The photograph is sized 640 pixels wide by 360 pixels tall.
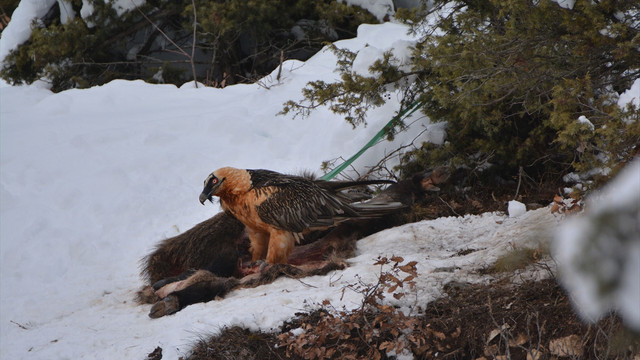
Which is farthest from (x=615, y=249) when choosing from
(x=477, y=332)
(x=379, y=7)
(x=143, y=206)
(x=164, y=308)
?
(x=379, y=7)

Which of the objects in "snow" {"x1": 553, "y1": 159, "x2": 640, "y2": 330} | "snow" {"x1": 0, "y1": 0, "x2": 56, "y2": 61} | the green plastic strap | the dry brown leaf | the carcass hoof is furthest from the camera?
"snow" {"x1": 0, "y1": 0, "x2": 56, "y2": 61}

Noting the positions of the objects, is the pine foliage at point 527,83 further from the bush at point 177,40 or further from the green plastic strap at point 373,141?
the bush at point 177,40

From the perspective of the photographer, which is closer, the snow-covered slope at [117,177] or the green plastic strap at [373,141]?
the snow-covered slope at [117,177]

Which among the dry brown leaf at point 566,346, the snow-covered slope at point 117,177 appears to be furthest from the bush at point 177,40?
the dry brown leaf at point 566,346

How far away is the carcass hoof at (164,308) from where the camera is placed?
451 centimetres

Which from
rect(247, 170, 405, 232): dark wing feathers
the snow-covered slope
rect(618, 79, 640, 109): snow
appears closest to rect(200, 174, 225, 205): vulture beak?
rect(247, 170, 405, 232): dark wing feathers

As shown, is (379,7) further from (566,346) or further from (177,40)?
(566,346)

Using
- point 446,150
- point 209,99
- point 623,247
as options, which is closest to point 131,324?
point 446,150

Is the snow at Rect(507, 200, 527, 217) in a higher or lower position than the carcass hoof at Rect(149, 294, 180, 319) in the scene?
lower

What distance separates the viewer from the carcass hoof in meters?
4.51

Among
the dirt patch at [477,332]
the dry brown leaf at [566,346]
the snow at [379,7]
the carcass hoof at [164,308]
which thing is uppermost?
→ the snow at [379,7]

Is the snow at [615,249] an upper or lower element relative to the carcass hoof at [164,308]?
upper

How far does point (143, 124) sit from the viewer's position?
812cm

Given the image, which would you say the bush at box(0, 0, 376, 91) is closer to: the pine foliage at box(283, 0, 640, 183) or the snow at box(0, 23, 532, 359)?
the snow at box(0, 23, 532, 359)
